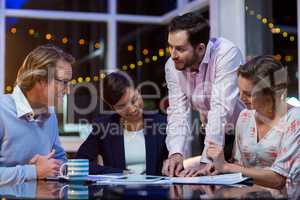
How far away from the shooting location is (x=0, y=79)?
4137mm

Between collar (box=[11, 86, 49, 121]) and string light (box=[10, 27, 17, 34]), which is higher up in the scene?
string light (box=[10, 27, 17, 34])

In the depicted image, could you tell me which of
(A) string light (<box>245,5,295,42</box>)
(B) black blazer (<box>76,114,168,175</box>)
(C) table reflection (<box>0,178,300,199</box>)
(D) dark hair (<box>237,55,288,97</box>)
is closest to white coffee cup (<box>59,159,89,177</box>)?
(C) table reflection (<box>0,178,300,199</box>)

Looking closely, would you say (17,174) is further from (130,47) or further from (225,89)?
(130,47)

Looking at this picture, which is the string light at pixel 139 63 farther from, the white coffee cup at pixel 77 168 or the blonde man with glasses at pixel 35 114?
the white coffee cup at pixel 77 168

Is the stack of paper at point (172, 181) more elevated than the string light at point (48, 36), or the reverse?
the string light at point (48, 36)

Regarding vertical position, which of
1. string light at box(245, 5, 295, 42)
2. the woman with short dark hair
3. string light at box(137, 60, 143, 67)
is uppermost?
string light at box(245, 5, 295, 42)

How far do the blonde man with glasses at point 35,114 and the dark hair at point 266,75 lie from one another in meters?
0.75

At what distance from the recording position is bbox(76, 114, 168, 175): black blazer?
8.11ft

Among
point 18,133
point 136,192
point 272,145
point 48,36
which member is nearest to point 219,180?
point 136,192

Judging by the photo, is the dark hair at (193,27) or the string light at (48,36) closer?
the dark hair at (193,27)

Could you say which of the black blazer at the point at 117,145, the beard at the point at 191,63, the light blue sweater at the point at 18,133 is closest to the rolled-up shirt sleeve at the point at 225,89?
the beard at the point at 191,63

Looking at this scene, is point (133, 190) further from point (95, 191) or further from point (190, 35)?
point (190, 35)

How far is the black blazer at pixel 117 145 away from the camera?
247 cm

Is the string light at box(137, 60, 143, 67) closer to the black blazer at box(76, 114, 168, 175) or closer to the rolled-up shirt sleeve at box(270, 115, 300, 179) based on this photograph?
the black blazer at box(76, 114, 168, 175)
